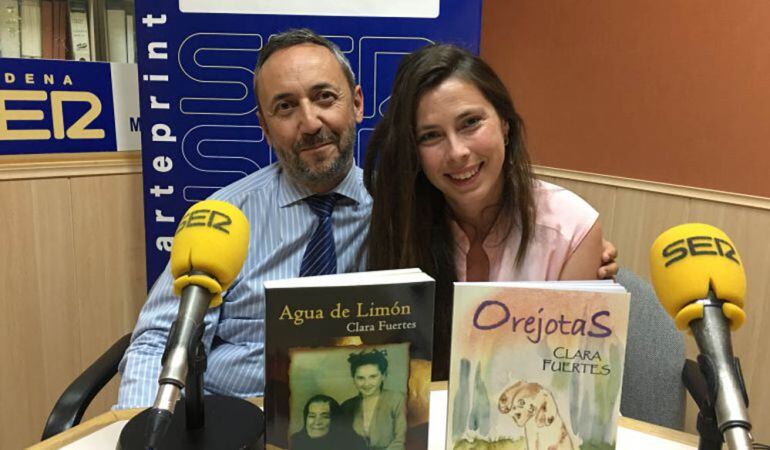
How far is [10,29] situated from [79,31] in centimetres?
22

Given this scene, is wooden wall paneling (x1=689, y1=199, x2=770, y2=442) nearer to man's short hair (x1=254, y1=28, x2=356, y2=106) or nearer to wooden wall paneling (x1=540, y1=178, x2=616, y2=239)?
wooden wall paneling (x1=540, y1=178, x2=616, y2=239)

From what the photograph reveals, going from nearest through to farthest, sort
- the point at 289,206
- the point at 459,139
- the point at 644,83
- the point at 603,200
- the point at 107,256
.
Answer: the point at 459,139 < the point at 289,206 < the point at 107,256 < the point at 644,83 < the point at 603,200

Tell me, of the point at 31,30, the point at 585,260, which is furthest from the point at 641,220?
the point at 31,30

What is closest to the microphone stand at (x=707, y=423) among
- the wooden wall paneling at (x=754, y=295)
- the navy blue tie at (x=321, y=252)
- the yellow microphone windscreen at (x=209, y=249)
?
the yellow microphone windscreen at (x=209, y=249)

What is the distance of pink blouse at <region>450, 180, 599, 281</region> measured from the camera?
4.77 ft

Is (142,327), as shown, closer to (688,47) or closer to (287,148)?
(287,148)

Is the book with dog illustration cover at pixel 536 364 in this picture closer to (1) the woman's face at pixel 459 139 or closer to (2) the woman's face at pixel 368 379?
(2) the woman's face at pixel 368 379

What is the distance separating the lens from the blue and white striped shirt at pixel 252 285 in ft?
4.58

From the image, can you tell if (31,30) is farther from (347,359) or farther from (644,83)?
(644,83)

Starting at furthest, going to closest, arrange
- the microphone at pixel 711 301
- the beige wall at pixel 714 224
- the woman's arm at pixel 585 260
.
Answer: the beige wall at pixel 714 224 → the woman's arm at pixel 585 260 → the microphone at pixel 711 301

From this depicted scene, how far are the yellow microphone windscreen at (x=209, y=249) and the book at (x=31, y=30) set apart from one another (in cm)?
175

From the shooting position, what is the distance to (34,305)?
2260mm

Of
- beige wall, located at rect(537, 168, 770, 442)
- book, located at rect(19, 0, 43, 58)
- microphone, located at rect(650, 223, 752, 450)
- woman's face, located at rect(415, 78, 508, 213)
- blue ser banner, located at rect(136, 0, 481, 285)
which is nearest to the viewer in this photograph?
microphone, located at rect(650, 223, 752, 450)

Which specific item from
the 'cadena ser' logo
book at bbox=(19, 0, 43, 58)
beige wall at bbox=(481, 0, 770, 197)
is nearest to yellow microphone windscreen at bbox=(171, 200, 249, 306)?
the 'cadena ser' logo
